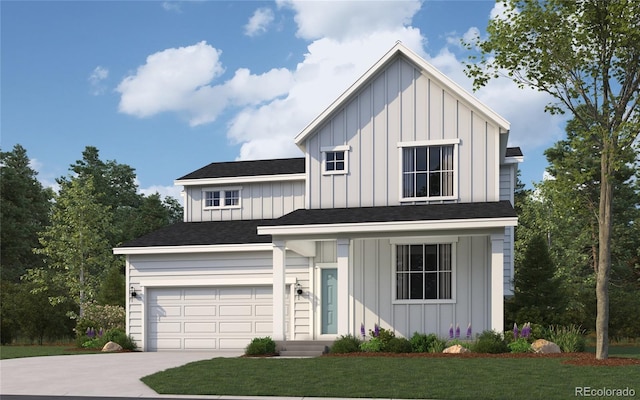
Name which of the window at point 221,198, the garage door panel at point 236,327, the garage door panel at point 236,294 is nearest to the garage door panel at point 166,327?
the garage door panel at point 236,327

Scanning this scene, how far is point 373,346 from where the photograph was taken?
Result: 1945cm

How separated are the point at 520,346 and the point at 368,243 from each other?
5796mm

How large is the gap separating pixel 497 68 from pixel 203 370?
34.4 feet

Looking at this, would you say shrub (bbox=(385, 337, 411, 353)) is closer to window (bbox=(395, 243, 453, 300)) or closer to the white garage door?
window (bbox=(395, 243, 453, 300))

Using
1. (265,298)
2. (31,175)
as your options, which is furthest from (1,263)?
(265,298)

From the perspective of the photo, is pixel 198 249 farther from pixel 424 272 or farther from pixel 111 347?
pixel 424 272

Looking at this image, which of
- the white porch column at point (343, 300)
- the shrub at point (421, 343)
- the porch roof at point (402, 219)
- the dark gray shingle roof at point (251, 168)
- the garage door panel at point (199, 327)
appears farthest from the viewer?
the dark gray shingle roof at point (251, 168)

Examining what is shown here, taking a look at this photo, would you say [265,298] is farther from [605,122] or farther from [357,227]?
[605,122]

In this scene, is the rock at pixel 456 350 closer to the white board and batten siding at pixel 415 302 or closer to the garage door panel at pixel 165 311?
the white board and batten siding at pixel 415 302

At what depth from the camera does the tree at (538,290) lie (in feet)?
74.9

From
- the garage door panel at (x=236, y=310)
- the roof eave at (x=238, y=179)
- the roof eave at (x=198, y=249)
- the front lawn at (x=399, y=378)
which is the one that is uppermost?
the roof eave at (x=238, y=179)

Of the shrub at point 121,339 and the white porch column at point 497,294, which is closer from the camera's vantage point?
the white porch column at point 497,294

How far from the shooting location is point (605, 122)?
17.8 meters

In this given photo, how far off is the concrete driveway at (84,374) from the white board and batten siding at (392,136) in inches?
288
